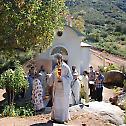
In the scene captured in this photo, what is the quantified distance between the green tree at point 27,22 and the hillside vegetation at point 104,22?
36103 millimetres

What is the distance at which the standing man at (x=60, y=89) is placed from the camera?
35.9ft

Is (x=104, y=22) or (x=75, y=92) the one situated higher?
(x=104, y=22)

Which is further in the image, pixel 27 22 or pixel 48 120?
pixel 27 22

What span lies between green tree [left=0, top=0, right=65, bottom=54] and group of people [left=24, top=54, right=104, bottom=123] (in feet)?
3.01

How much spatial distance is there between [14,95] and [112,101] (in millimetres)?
3573

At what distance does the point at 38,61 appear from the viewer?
23297 mm

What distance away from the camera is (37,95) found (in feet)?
42.8

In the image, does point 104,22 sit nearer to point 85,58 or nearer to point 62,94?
point 85,58

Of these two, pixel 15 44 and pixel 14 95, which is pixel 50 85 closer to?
pixel 15 44

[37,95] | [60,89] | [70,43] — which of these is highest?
[70,43]

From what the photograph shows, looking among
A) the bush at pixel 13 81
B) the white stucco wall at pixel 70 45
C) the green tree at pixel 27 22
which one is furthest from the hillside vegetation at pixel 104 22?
the green tree at pixel 27 22

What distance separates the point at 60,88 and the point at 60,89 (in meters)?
0.02

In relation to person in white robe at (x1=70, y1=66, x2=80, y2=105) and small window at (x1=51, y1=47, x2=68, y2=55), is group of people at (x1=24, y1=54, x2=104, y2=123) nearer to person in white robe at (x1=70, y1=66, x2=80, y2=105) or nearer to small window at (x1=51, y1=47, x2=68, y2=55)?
person in white robe at (x1=70, y1=66, x2=80, y2=105)

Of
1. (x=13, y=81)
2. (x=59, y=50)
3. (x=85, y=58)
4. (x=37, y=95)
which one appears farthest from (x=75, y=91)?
(x=85, y=58)
